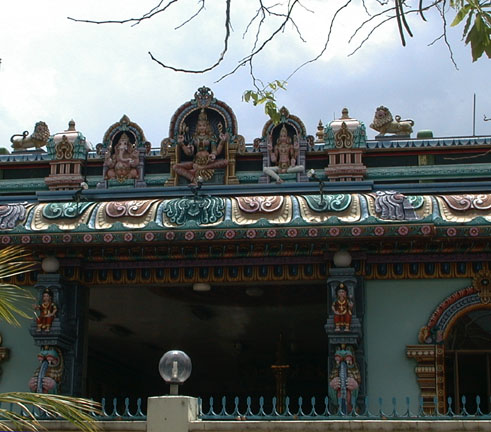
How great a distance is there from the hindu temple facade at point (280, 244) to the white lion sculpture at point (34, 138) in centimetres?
150

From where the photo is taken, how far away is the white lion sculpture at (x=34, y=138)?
20.6 metres

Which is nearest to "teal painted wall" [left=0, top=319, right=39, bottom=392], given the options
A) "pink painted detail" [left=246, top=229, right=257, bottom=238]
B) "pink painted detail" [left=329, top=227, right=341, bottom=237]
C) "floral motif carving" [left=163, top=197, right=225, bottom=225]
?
"floral motif carving" [left=163, top=197, right=225, bottom=225]

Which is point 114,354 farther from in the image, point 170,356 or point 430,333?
point 170,356

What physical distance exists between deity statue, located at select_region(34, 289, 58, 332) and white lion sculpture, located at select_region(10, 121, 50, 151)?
19.7 ft

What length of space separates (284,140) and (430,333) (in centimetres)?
531

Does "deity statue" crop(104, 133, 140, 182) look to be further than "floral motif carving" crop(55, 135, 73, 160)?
No

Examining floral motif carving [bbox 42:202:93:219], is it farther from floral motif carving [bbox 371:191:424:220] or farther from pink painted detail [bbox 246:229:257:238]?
floral motif carving [bbox 371:191:424:220]

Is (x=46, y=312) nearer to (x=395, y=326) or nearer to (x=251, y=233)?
(x=251, y=233)

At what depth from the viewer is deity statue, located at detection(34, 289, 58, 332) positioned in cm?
1516

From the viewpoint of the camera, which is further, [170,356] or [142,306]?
[142,306]

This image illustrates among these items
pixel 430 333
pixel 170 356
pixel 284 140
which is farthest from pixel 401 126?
pixel 170 356

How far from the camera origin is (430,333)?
1505 cm

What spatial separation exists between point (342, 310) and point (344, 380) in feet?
3.45

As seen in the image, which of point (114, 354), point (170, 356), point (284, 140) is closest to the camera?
point (170, 356)
